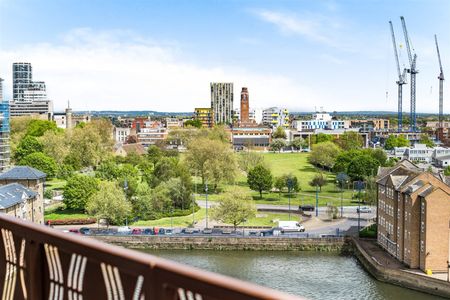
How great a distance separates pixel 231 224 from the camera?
1463cm

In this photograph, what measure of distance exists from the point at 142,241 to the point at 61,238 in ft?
41.2

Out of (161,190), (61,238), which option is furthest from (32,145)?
(61,238)

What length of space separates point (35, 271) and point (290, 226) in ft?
42.8

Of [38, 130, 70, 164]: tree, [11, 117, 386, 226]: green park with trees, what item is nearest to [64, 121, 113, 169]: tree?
[11, 117, 386, 226]: green park with trees

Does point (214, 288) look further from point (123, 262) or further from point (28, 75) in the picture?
point (28, 75)

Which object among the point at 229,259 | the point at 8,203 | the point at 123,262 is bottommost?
the point at 229,259

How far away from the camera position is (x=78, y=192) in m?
15.8

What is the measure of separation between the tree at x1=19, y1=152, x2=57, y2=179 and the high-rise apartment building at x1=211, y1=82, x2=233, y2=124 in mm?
40118

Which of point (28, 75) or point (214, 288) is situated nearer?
point (214, 288)

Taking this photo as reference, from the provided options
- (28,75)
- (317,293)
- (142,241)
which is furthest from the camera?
(28,75)

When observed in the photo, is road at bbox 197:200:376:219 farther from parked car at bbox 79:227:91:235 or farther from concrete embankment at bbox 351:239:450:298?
concrete embankment at bbox 351:239:450:298

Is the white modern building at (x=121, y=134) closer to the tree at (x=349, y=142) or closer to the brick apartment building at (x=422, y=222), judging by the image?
the tree at (x=349, y=142)

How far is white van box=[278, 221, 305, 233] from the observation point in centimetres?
1389

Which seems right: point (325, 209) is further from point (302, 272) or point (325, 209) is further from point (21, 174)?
point (21, 174)
